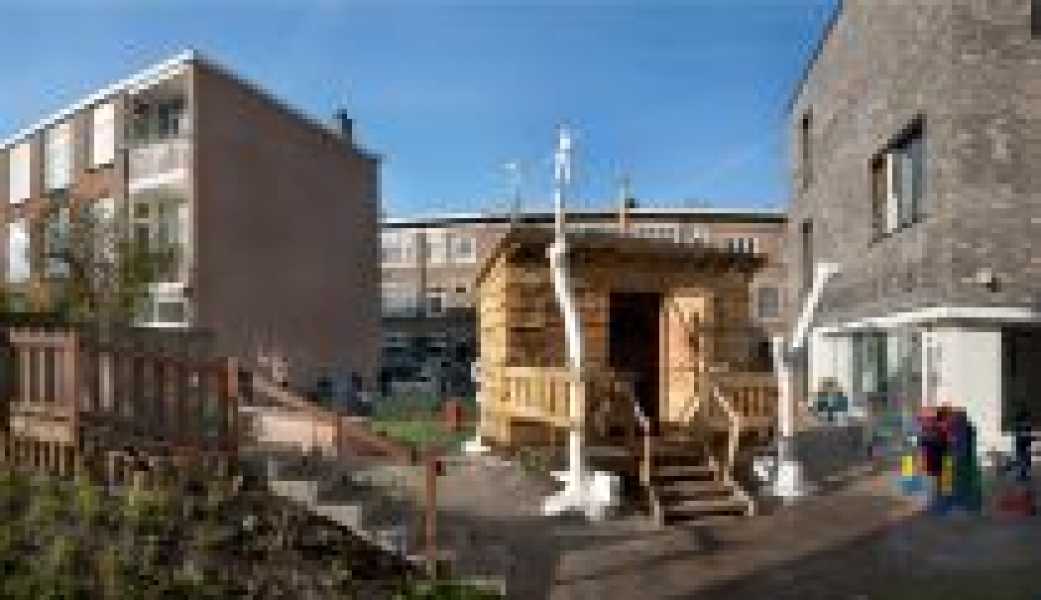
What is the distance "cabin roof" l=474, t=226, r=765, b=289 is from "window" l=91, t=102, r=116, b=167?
72.0 ft

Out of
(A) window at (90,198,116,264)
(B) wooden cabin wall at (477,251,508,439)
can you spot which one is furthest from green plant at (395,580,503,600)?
(A) window at (90,198,116,264)

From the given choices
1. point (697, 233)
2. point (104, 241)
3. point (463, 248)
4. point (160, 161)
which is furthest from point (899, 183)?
point (463, 248)

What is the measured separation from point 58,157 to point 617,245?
2876 centimetres

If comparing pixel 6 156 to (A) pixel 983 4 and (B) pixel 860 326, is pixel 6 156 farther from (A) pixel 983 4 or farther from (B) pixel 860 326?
(A) pixel 983 4

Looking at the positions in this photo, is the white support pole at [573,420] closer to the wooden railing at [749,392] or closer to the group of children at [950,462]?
the wooden railing at [749,392]

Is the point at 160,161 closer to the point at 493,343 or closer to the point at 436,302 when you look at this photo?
the point at 493,343

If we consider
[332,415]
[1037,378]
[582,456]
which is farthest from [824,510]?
[1037,378]

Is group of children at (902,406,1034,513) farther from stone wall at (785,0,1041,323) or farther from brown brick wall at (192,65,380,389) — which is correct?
brown brick wall at (192,65,380,389)

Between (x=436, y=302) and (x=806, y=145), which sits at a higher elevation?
(x=806, y=145)

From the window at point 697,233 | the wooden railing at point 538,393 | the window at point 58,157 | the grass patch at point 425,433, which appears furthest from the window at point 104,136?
the window at point 697,233

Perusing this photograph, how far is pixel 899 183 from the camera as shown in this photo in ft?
89.1

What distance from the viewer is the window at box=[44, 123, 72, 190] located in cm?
4053

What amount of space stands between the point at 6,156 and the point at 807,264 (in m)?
29.9

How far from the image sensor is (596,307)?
18.9 m
